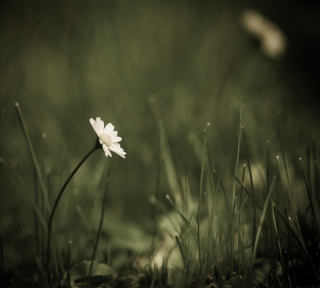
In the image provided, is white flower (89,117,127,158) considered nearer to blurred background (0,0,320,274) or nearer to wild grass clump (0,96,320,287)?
wild grass clump (0,96,320,287)

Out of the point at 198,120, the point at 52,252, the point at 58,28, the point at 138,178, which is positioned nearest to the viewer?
the point at 52,252

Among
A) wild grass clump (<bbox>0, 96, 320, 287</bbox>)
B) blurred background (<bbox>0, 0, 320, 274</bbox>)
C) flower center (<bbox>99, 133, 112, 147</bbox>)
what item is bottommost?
wild grass clump (<bbox>0, 96, 320, 287</bbox>)

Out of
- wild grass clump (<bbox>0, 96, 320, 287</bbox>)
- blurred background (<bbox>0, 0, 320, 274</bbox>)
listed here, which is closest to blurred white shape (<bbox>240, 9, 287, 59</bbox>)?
blurred background (<bbox>0, 0, 320, 274</bbox>)

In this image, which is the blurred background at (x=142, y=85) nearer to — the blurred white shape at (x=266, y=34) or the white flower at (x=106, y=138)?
the blurred white shape at (x=266, y=34)

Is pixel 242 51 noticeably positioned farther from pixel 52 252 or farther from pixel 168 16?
pixel 52 252

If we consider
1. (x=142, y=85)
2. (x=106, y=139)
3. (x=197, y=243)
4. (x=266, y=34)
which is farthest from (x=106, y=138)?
(x=266, y=34)

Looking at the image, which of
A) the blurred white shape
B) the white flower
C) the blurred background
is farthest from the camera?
the blurred white shape

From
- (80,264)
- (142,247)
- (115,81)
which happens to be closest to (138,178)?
(142,247)

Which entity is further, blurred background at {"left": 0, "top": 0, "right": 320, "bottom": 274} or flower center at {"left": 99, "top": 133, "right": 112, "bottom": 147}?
blurred background at {"left": 0, "top": 0, "right": 320, "bottom": 274}
